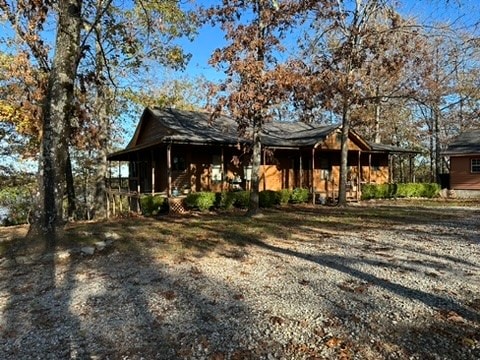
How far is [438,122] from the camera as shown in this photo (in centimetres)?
3719

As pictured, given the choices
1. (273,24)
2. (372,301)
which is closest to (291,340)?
(372,301)

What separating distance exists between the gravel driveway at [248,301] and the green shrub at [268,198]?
907cm

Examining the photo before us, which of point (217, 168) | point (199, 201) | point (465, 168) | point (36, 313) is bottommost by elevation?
point (36, 313)

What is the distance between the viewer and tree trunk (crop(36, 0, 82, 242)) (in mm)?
8930

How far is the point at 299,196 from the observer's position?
68.1 feet

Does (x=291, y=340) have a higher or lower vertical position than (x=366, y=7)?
lower

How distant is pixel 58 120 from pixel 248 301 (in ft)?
20.9

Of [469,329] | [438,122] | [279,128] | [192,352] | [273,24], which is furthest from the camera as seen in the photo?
[438,122]

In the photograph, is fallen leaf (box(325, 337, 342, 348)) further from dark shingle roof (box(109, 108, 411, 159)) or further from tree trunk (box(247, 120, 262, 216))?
dark shingle roof (box(109, 108, 411, 159))

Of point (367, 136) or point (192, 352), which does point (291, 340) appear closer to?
point (192, 352)

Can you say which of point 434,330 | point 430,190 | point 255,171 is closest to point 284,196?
point 255,171

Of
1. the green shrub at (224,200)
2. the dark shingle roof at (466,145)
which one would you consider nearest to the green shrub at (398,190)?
the dark shingle roof at (466,145)

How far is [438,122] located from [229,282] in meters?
36.9

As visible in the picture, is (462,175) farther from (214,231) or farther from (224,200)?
(214,231)
